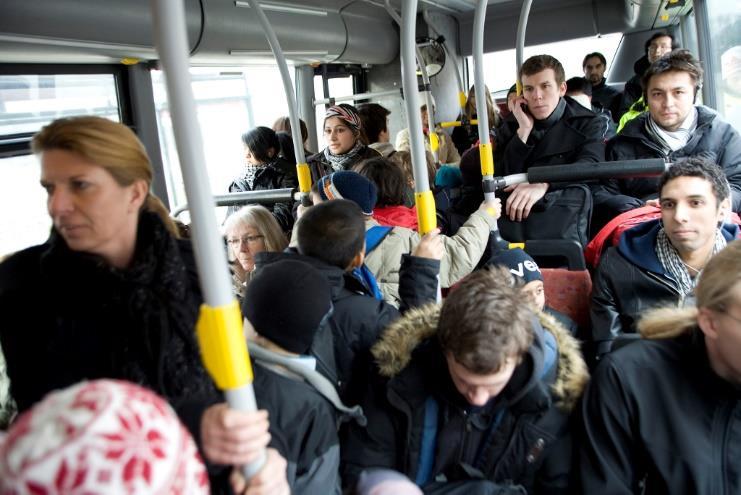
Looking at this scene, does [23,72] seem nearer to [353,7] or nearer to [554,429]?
[554,429]

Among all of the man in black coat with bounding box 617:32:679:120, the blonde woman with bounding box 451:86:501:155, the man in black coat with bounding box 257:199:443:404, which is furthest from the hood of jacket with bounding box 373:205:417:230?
the man in black coat with bounding box 617:32:679:120

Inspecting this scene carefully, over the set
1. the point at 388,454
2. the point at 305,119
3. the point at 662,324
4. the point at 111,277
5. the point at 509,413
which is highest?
the point at 305,119

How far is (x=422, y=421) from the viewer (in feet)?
4.72

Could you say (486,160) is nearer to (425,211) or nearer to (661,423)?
(425,211)

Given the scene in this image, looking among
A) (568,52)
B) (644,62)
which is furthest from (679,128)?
(568,52)

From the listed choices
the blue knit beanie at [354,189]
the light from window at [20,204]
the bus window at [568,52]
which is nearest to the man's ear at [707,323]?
the blue knit beanie at [354,189]

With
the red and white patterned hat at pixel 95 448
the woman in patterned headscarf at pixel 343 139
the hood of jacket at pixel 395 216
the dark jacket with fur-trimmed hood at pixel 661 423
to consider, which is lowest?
the dark jacket with fur-trimmed hood at pixel 661 423

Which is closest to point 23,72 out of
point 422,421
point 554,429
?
point 422,421

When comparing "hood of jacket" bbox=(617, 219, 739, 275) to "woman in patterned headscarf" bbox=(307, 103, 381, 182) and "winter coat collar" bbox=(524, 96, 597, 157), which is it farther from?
"woman in patterned headscarf" bbox=(307, 103, 381, 182)

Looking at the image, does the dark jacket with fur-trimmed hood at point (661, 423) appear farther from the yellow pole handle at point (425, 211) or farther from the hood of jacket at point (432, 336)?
the yellow pole handle at point (425, 211)

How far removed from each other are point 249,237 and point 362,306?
1.12 metres

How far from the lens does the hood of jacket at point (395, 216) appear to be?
2572 millimetres

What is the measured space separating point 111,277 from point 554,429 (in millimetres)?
1009

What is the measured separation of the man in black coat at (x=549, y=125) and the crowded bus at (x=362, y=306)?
0.04 ft
